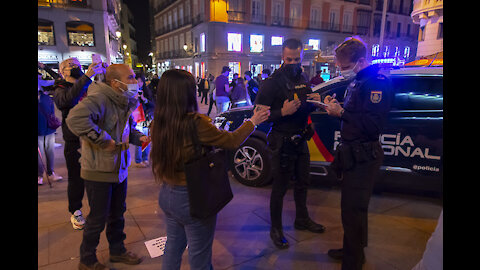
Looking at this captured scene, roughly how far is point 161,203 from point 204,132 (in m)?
0.57

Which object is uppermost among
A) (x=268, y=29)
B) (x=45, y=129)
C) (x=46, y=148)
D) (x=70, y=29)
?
(x=268, y=29)

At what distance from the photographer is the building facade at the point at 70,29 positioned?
22.2 metres

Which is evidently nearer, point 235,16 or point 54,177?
point 54,177

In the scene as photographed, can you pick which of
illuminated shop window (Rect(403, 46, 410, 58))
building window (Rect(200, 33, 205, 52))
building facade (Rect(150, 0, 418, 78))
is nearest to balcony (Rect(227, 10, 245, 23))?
building facade (Rect(150, 0, 418, 78))

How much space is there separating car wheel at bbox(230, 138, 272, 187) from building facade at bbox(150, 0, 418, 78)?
66.1 ft

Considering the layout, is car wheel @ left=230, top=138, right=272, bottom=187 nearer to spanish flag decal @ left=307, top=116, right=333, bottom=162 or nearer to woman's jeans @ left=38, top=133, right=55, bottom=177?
spanish flag decal @ left=307, top=116, right=333, bottom=162

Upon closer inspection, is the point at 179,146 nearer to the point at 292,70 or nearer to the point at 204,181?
the point at 204,181

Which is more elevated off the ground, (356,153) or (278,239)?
(356,153)

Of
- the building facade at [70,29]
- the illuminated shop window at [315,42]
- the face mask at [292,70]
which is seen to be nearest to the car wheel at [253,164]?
the face mask at [292,70]

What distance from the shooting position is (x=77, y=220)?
3.31 m

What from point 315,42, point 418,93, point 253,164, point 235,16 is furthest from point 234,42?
point 418,93

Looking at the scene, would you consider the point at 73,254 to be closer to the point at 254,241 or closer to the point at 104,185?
the point at 104,185

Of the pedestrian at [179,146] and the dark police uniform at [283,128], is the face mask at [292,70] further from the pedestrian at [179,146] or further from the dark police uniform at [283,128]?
the pedestrian at [179,146]

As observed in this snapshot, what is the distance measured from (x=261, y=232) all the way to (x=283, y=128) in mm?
1243
